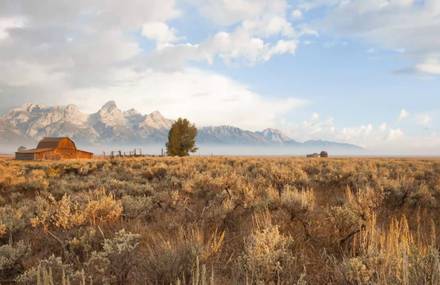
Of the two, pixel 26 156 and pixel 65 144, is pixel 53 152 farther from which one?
pixel 26 156

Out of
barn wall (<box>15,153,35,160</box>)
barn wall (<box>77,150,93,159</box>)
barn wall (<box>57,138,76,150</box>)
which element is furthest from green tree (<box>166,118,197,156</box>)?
barn wall (<box>15,153,35,160</box>)

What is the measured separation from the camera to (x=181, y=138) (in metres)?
64.6

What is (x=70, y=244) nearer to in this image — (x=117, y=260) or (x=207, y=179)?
(x=117, y=260)

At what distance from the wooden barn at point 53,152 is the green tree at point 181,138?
1664 cm

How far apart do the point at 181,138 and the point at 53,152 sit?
2251cm

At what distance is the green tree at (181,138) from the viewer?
64.0 meters

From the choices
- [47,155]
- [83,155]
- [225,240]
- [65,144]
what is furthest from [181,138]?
[225,240]

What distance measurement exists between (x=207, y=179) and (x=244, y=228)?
6.45m

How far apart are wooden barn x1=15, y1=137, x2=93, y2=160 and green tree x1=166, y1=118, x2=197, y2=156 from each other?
16640mm

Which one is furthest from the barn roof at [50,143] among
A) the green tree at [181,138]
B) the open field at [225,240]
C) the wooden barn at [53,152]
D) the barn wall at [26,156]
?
the open field at [225,240]

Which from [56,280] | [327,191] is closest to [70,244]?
[56,280]

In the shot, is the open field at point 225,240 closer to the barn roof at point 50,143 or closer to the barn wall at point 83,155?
the barn roof at point 50,143

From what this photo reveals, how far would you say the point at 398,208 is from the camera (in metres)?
10.1

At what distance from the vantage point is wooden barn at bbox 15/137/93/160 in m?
57.4
